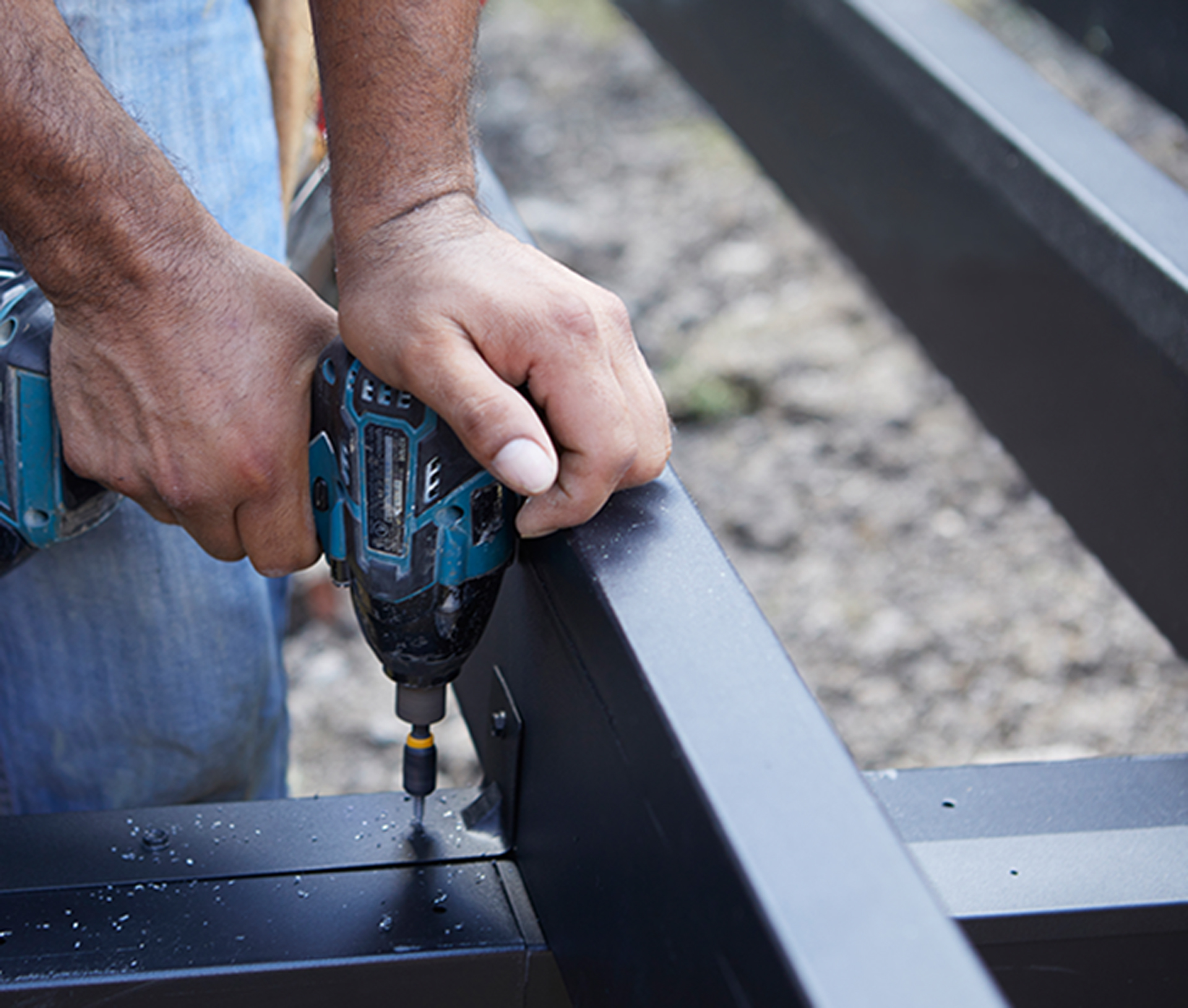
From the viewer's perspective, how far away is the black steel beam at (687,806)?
1.54ft

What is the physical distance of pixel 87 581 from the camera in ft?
3.69

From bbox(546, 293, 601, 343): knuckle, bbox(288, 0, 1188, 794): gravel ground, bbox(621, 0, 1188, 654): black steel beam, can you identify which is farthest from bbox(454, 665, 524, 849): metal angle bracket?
bbox(288, 0, 1188, 794): gravel ground

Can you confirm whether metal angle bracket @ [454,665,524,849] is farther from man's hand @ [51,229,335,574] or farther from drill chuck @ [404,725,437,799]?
man's hand @ [51,229,335,574]

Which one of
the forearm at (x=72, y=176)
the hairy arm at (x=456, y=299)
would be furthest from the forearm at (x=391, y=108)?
the forearm at (x=72, y=176)

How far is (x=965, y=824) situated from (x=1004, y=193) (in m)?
0.63

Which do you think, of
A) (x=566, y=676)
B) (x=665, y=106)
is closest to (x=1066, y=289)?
(x=566, y=676)

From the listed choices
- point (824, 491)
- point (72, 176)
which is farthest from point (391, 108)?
point (824, 491)

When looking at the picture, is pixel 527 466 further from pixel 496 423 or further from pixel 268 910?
pixel 268 910

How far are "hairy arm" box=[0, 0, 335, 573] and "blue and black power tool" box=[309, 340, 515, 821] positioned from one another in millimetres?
39

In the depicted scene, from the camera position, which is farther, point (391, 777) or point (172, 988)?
point (391, 777)

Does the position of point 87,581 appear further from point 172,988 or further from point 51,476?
point 172,988

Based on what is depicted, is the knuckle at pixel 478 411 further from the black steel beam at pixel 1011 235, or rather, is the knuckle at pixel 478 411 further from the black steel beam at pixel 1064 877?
the black steel beam at pixel 1011 235

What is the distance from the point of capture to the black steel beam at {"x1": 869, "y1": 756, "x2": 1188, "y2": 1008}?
0.74m

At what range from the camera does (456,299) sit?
0.73 m
